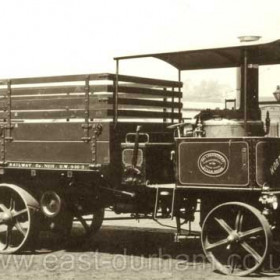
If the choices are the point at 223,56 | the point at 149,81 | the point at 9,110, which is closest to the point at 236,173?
the point at 223,56

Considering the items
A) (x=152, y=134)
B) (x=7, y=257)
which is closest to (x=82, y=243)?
(x=7, y=257)

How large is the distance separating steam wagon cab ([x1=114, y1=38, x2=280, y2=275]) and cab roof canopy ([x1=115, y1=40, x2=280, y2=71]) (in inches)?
0.6

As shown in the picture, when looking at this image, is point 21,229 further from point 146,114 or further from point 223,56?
point 223,56

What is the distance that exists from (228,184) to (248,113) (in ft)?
2.89

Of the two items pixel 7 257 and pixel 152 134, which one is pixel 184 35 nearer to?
pixel 152 134

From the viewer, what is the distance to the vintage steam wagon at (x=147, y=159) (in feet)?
24.6

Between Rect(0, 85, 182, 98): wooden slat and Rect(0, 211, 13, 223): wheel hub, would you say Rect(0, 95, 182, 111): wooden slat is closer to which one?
Rect(0, 85, 182, 98): wooden slat

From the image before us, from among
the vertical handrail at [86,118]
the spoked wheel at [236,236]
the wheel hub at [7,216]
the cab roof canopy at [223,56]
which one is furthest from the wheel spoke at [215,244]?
the wheel hub at [7,216]

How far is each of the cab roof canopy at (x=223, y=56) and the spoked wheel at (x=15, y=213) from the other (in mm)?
2247

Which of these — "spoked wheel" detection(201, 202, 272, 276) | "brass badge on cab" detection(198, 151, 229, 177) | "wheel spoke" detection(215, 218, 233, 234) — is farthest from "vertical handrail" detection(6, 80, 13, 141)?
"wheel spoke" detection(215, 218, 233, 234)

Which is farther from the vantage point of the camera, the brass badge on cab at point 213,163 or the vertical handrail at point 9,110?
the vertical handrail at point 9,110

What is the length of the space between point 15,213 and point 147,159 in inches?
82.3

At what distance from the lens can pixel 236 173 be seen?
24.5 ft

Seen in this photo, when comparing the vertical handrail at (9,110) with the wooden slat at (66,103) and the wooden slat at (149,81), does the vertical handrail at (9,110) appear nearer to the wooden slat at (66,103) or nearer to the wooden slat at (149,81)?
the wooden slat at (66,103)
